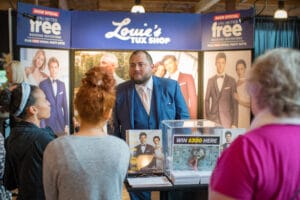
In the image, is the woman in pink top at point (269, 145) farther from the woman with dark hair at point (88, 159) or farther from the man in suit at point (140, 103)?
the man in suit at point (140, 103)

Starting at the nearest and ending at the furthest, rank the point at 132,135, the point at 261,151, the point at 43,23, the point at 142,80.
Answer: the point at 261,151
the point at 132,135
the point at 142,80
the point at 43,23

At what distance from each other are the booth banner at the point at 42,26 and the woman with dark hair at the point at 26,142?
238 cm

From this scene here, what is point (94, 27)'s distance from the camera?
4.53 m

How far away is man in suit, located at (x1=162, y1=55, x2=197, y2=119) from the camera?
4.73m

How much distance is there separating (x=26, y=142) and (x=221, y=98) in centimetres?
324

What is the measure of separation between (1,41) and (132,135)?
464 cm

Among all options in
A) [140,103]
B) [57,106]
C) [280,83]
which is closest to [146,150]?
[140,103]

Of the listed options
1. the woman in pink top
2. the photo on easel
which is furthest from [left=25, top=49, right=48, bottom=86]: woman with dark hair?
the woman in pink top

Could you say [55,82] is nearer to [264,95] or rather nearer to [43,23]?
[43,23]

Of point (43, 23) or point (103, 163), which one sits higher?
point (43, 23)

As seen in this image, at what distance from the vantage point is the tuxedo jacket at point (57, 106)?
14.8 ft

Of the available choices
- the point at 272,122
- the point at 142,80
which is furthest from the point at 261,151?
the point at 142,80

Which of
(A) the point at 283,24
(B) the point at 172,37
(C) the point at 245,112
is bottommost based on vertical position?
(C) the point at 245,112

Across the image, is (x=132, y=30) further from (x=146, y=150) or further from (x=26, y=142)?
(x=26, y=142)
